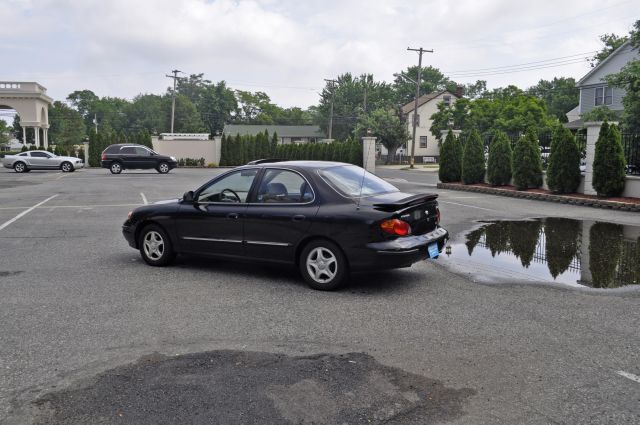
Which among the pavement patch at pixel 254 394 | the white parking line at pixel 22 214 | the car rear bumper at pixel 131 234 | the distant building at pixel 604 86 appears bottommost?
the pavement patch at pixel 254 394

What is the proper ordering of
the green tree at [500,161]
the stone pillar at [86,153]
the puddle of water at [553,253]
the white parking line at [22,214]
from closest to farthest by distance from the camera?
the puddle of water at [553,253], the white parking line at [22,214], the green tree at [500,161], the stone pillar at [86,153]

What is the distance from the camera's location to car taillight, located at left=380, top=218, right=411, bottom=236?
6.21 meters

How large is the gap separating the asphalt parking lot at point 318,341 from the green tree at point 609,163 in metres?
10.1

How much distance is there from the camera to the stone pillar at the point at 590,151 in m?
16.3

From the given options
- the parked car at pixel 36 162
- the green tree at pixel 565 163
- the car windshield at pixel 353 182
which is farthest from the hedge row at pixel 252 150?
the car windshield at pixel 353 182

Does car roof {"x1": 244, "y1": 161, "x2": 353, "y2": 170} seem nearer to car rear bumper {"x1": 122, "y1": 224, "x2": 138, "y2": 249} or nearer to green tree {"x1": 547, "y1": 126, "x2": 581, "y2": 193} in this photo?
car rear bumper {"x1": 122, "y1": 224, "x2": 138, "y2": 249}

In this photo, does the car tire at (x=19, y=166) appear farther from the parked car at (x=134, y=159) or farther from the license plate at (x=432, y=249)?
the license plate at (x=432, y=249)

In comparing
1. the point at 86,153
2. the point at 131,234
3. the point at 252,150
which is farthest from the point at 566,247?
the point at 86,153

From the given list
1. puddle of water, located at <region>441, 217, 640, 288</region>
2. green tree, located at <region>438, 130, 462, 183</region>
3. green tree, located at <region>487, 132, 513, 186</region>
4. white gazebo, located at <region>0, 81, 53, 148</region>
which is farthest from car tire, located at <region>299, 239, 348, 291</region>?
white gazebo, located at <region>0, 81, 53, 148</region>

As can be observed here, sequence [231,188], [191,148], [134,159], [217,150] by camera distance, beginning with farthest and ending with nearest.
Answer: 1. [217,150]
2. [191,148]
3. [134,159]
4. [231,188]

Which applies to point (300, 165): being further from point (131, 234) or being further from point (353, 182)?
point (131, 234)

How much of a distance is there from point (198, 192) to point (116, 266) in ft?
5.50

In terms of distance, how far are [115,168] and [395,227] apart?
30878mm

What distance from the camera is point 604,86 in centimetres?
4219
